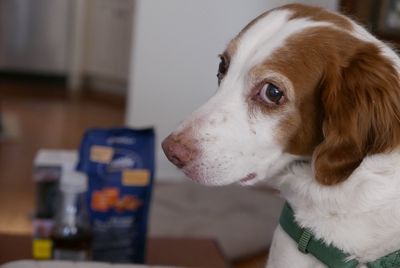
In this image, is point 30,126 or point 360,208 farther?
point 30,126

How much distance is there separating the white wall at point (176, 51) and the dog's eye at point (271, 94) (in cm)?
199

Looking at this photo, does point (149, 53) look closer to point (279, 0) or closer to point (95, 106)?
point (279, 0)

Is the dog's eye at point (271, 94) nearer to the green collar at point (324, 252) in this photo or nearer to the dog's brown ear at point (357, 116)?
the dog's brown ear at point (357, 116)

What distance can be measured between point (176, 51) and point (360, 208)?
84.9 inches

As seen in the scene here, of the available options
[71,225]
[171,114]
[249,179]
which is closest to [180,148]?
[249,179]

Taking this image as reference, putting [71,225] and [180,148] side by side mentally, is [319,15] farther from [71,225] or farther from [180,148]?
[71,225]

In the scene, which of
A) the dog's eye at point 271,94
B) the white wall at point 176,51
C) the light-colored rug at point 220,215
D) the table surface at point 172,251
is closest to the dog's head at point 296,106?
the dog's eye at point 271,94

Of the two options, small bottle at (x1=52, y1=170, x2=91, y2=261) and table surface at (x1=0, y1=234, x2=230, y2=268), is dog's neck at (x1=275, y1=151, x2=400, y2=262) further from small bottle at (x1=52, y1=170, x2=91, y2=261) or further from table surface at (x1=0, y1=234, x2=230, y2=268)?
small bottle at (x1=52, y1=170, x2=91, y2=261)

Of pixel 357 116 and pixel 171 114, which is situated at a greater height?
pixel 357 116

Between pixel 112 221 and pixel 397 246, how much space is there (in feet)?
2.29

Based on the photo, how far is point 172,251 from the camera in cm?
Answer: 150

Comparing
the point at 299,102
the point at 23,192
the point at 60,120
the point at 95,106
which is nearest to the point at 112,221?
the point at 299,102

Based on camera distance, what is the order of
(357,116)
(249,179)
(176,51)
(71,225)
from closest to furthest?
1. (357,116)
2. (249,179)
3. (71,225)
4. (176,51)

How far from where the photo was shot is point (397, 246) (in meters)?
0.99
